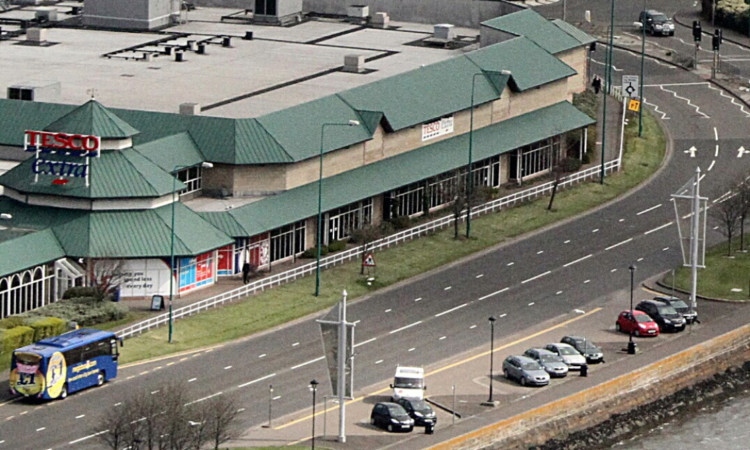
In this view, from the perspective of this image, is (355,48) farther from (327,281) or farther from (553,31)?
(327,281)

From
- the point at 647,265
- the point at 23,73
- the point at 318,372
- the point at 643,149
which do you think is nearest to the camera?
the point at 318,372

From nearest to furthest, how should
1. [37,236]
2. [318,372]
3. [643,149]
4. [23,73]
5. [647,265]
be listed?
[318,372], [37,236], [647,265], [23,73], [643,149]

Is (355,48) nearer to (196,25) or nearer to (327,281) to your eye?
(196,25)

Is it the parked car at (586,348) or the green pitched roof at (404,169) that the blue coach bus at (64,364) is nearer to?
the green pitched roof at (404,169)

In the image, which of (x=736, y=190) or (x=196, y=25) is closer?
(x=736, y=190)

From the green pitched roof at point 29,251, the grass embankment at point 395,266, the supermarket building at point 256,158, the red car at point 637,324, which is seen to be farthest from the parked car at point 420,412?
the green pitched roof at point 29,251

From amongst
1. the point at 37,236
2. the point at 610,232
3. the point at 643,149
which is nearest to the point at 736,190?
the point at 610,232

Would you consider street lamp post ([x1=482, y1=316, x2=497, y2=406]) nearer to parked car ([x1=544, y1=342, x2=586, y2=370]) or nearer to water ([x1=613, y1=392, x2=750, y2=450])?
parked car ([x1=544, y1=342, x2=586, y2=370])

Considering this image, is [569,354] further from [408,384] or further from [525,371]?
[408,384]
